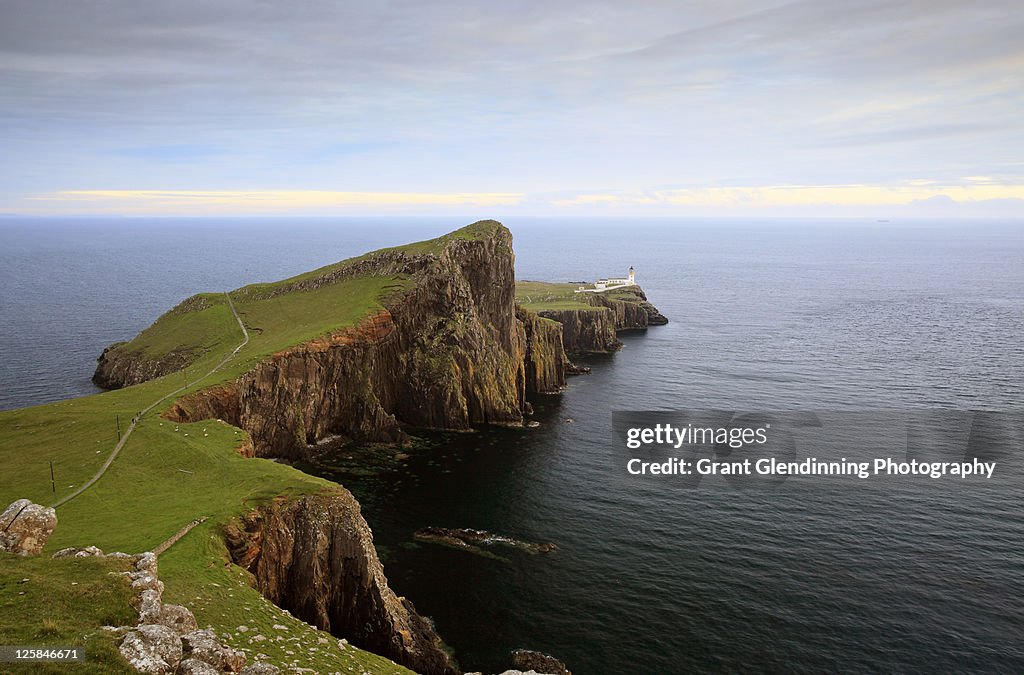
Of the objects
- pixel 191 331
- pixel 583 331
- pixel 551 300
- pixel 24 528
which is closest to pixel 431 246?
pixel 191 331

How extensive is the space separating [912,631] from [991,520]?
2416 centimetres

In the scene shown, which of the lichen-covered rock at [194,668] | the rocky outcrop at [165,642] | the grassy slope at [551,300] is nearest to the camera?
the rocky outcrop at [165,642]

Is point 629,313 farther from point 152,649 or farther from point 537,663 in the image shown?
point 152,649

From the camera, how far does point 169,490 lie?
5134 centimetres

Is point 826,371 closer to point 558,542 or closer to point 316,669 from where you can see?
point 558,542

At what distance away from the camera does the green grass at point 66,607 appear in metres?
21.9

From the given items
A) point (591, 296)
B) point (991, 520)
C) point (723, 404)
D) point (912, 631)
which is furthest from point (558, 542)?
point (591, 296)

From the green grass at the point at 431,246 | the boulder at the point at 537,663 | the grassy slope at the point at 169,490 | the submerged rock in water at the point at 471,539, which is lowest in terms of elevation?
the boulder at the point at 537,663

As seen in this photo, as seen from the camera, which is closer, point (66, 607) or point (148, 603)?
point (66, 607)

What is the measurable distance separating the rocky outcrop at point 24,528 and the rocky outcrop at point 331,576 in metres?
13.0

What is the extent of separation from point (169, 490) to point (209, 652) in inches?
1188

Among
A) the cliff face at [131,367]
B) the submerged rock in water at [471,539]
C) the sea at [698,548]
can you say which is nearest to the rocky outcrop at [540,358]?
the sea at [698,548]

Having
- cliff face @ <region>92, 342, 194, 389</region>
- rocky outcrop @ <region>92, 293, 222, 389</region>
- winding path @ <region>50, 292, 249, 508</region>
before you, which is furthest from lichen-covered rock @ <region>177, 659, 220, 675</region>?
cliff face @ <region>92, 342, 194, 389</region>

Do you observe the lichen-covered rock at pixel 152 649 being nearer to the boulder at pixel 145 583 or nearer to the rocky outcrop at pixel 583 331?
the boulder at pixel 145 583
